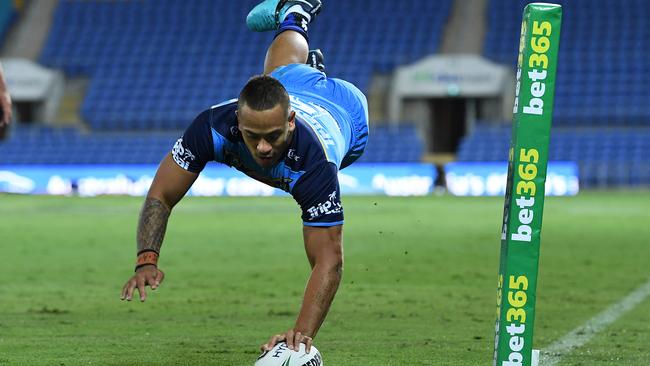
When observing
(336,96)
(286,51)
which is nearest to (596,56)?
(286,51)

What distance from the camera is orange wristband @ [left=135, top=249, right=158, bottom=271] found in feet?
19.7

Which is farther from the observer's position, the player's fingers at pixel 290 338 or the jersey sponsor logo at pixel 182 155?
the jersey sponsor logo at pixel 182 155

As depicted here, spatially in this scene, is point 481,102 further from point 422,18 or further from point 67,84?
point 67,84

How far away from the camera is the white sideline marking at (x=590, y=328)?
6988mm

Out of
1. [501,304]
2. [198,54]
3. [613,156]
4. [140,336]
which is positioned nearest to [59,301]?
[140,336]

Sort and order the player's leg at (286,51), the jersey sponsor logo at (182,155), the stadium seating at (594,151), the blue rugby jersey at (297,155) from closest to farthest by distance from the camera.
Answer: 1. the blue rugby jersey at (297,155)
2. the jersey sponsor logo at (182,155)
3. the player's leg at (286,51)
4. the stadium seating at (594,151)

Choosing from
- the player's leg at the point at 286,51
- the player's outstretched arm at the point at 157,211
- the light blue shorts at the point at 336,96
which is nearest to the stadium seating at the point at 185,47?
the player's leg at the point at 286,51

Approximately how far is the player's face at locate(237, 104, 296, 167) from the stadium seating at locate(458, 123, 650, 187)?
80.2 feet

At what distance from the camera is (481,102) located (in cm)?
3509

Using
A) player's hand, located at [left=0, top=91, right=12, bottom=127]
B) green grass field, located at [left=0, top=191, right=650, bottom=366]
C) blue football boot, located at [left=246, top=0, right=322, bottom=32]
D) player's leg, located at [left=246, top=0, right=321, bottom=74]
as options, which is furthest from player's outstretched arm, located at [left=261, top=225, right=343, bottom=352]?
blue football boot, located at [left=246, top=0, right=322, bottom=32]

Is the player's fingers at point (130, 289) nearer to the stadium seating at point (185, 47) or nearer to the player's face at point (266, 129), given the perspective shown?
the player's face at point (266, 129)

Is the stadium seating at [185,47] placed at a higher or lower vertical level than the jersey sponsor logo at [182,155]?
higher

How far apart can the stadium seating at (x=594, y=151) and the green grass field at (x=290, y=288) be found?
26.8ft

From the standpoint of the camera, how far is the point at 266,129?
5637 millimetres
